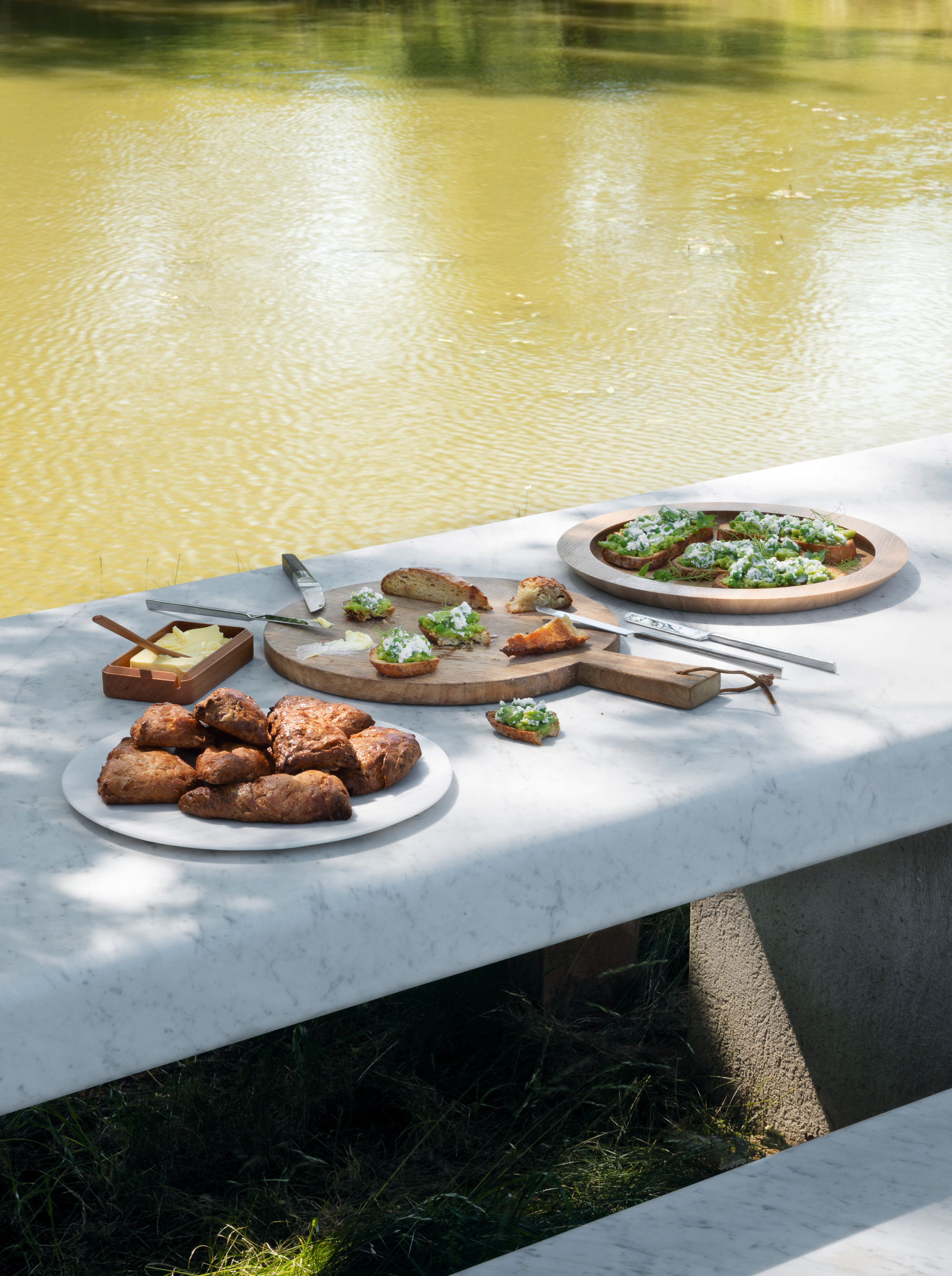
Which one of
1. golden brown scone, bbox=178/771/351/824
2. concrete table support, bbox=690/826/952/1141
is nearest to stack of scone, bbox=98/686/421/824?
golden brown scone, bbox=178/771/351/824

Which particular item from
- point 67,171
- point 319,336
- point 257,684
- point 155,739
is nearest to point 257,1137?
point 257,684

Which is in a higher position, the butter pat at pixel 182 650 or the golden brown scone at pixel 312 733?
the golden brown scone at pixel 312 733

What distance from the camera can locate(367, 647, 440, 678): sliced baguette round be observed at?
154cm

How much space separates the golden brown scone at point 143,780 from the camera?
1293 mm

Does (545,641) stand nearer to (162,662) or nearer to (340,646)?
(340,646)

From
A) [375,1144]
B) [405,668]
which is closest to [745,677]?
[405,668]

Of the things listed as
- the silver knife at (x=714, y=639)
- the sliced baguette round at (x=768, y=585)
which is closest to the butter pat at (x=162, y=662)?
the silver knife at (x=714, y=639)

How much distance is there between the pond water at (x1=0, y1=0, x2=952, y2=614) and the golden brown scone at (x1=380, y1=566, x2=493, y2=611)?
0.91ft

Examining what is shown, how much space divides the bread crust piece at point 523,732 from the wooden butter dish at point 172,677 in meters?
0.32

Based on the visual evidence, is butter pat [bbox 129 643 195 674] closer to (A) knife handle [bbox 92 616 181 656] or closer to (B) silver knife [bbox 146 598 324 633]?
(A) knife handle [bbox 92 616 181 656]

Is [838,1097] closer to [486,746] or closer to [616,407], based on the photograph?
[486,746]

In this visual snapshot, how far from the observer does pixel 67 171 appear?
7734 mm

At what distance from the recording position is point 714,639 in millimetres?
1692

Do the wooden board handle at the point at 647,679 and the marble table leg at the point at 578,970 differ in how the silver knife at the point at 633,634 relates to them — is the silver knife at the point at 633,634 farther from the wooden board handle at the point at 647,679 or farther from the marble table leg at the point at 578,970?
the marble table leg at the point at 578,970
